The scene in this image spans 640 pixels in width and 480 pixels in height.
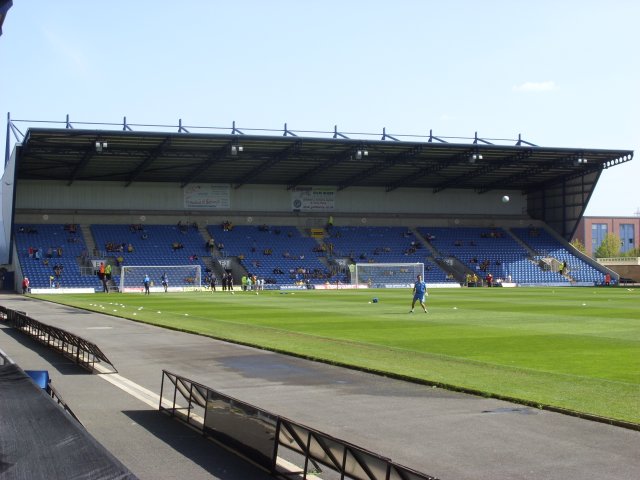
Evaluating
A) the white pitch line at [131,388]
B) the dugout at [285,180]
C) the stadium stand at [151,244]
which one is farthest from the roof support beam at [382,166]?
the white pitch line at [131,388]

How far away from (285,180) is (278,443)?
253ft

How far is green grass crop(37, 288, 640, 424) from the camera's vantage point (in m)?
13.9

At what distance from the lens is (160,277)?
7131cm

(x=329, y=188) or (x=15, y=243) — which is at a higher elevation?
(x=329, y=188)

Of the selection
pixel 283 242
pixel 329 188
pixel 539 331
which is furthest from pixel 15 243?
pixel 539 331

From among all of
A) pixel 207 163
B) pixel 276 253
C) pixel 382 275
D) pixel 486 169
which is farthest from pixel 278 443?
pixel 486 169

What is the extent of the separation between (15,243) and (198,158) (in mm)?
18536

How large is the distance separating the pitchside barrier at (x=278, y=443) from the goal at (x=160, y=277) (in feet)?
196

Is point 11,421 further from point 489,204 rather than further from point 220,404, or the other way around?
point 489,204

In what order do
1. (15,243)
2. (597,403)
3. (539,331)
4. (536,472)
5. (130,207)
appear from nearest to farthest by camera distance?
1. (536,472)
2. (597,403)
3. (539,331)
4. (15,243)
5. (130,207)

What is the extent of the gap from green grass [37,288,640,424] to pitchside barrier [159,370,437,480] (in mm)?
5014

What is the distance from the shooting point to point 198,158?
241 feet

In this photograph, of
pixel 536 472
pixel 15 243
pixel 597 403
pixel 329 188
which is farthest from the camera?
pixel 329 188

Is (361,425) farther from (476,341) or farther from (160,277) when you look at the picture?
(160,277)
